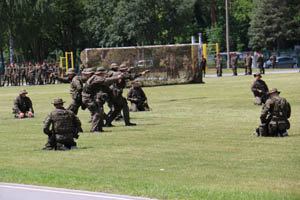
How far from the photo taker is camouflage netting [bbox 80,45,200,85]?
45.0m

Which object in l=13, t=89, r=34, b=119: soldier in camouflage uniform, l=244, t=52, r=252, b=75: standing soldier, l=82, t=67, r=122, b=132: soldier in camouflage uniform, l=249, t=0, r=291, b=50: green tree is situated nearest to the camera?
l=82, t=67, r=122, b=132: soldier in camouflage uniform

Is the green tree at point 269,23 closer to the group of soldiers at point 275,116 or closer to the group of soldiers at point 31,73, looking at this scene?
the group of soldiers at point 31,73

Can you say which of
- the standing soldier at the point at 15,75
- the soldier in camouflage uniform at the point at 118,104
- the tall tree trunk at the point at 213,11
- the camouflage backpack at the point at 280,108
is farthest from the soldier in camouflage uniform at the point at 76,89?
the tall tree trunk at the point at 213,11

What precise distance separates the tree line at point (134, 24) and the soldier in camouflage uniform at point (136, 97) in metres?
49.4

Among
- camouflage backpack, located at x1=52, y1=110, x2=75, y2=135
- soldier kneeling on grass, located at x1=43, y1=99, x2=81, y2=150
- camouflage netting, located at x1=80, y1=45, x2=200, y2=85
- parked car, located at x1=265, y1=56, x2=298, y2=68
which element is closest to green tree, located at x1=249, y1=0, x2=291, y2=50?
parked car, located at x1=265, y1=56, x2=298, y2=68

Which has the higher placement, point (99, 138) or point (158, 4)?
point (158, 4)

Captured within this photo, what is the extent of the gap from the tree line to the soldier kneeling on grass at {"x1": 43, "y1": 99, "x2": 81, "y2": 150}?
2358 inches

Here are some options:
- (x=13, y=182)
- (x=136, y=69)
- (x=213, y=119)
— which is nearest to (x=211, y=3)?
(x=136, y=69)

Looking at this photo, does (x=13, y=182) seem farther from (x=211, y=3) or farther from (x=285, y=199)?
(x=211, y=3)

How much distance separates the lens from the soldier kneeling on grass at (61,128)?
16078 mm

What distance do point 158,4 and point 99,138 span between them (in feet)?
223

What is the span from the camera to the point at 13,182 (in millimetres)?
12320

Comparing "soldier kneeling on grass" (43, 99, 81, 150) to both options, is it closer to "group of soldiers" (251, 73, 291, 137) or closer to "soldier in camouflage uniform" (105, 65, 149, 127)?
"group of soldiers" (251, 73, 291, 137)

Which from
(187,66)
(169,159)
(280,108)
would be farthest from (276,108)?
(187,66)
